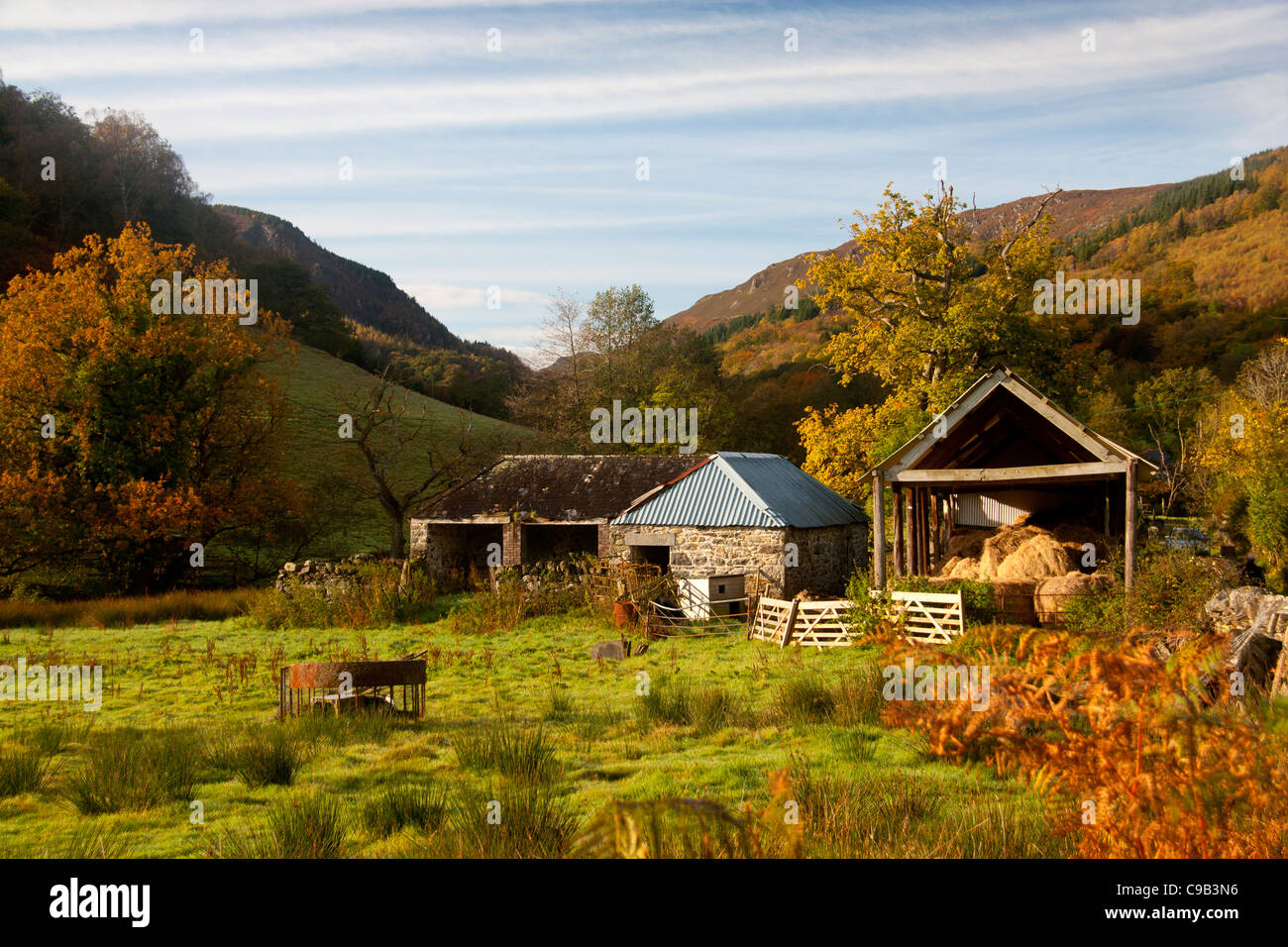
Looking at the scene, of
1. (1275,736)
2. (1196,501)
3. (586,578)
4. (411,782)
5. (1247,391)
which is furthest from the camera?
(1196,501)

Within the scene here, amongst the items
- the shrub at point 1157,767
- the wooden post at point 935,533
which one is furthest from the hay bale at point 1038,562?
the shrub at point 1157,767

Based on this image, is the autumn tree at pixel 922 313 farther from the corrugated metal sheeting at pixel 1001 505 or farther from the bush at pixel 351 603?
the bush at pixel 351 603

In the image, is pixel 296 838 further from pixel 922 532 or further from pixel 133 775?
pixel 922 532

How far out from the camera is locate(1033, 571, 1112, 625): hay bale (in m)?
16.1

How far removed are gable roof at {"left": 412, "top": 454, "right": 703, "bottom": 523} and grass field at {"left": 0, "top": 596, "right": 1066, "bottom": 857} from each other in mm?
11643

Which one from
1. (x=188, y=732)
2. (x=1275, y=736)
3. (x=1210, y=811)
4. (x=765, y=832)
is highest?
(x=1275, y=736)

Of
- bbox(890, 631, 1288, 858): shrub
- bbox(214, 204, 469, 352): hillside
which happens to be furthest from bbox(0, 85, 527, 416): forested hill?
bbox(890, 631, 1288, 858): shrub

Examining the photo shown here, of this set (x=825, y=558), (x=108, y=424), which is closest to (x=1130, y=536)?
(x=825, y=558)

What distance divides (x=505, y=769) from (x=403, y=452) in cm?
4903

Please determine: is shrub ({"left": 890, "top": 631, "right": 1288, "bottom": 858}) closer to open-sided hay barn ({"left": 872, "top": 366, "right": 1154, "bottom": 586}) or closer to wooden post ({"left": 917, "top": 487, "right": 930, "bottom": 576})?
open-sided hay barn ({"left": 872, "top": 366, "right": 1154, "bottom": 586})
